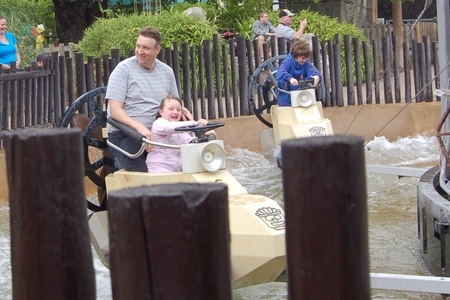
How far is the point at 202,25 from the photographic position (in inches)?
584

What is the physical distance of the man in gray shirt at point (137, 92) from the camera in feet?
20.7

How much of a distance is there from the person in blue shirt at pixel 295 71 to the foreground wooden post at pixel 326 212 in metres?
7.43

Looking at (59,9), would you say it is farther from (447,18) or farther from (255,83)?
(447,18)

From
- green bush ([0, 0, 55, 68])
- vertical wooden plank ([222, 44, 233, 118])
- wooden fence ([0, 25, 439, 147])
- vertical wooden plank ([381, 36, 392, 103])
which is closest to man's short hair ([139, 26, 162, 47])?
wooden fence ([0, 25, 439, 147])

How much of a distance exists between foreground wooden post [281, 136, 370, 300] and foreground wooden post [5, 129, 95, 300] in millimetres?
736

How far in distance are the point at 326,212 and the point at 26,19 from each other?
20.7m

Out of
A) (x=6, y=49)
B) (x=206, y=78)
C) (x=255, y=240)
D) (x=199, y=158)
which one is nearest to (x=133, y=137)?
(x=199, y=158)

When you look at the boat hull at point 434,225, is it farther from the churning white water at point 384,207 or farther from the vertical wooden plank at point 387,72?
the vertical wooden plank at point 387,72

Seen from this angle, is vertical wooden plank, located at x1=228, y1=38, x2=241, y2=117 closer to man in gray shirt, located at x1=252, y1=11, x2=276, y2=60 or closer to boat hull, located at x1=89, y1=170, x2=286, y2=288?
man in gray shirt, located at x1=252, y1=11, x2=276, y2=60

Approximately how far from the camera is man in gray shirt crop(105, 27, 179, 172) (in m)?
6.30

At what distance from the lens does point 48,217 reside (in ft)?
9.51

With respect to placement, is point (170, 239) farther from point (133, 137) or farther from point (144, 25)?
point (144, 25)

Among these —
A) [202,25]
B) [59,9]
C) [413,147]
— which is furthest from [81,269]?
[59,9]

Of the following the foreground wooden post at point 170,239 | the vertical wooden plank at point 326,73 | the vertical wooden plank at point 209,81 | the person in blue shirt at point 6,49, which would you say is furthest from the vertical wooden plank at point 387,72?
A: the foreground wooden post at point 170,239
